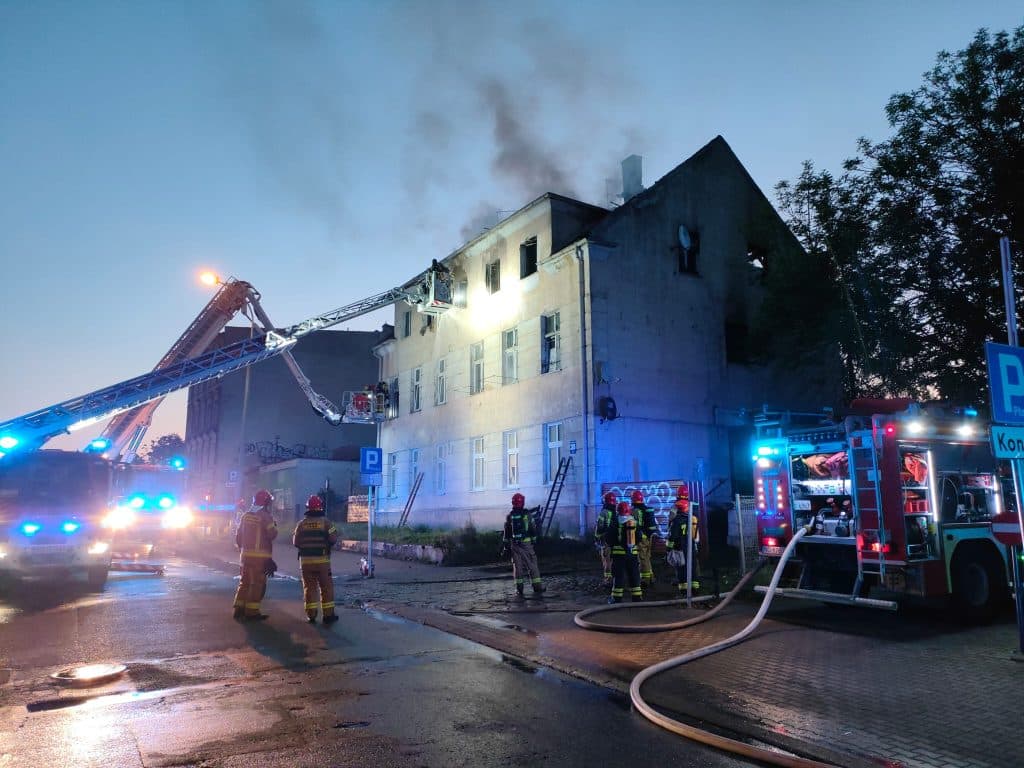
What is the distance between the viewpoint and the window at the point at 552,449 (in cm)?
1931

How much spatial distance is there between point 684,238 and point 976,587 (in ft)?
46.7

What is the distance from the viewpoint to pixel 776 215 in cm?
2375

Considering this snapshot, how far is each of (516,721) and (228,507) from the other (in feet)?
102

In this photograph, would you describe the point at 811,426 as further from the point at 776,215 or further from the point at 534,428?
Answer: the point at 776,215

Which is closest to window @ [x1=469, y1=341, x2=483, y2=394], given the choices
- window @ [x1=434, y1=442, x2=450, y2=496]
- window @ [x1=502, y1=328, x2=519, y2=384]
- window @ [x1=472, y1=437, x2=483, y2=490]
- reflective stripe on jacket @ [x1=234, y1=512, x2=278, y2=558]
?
window @ [x1=502, y1=328, x2=519, y2=384]

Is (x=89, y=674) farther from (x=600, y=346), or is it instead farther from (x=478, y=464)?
(x=478, y=464)

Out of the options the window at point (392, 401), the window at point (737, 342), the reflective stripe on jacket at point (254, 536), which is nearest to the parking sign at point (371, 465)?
the reflective stripe on jacket at point (254, 536)

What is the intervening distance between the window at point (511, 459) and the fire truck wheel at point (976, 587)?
42.8 feet

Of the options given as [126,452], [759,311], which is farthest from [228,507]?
[759,311]

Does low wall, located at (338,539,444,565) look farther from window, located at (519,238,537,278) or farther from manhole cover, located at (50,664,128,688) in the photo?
manhole cover, located at (50,664,128,688)

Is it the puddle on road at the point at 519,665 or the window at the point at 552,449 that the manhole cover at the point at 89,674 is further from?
the window at the point at 552,449

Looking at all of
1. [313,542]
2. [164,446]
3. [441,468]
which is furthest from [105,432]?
[164,446]

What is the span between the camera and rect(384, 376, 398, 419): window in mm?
28828

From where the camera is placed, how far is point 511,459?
21.1m
